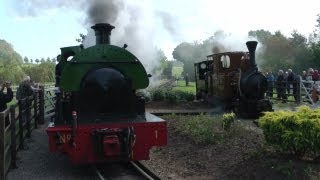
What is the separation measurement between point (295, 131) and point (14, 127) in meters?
5.19

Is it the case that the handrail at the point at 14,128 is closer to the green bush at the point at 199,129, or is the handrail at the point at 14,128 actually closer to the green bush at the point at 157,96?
the green bush at the point at 199,129

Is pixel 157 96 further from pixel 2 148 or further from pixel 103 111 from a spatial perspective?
pixel 2 148

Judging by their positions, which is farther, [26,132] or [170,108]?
[170,108]

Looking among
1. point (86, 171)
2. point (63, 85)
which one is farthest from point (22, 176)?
point (63, 85)

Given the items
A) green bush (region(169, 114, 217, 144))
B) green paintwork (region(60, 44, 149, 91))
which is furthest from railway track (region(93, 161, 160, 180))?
green bush (region(169, 114, 217, 144))

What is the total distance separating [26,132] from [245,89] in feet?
24.4

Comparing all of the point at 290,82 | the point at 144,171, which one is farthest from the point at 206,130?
the point at 290,82

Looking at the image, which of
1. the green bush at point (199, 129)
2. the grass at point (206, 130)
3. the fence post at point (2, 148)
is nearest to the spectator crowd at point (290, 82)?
the green bush at point (199, 129)

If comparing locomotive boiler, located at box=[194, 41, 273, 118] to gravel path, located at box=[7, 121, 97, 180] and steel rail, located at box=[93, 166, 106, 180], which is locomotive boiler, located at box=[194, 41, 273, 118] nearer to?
gravel path, located at box=[7, 121, 97, 180]

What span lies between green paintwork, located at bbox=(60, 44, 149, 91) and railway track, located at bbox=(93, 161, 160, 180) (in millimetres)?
1503

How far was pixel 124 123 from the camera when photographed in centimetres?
815

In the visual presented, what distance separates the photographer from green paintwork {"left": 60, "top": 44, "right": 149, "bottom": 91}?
854cm

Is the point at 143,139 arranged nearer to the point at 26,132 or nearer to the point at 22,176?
the point at 22,176

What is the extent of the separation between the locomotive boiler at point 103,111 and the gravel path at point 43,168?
372 millimetres
